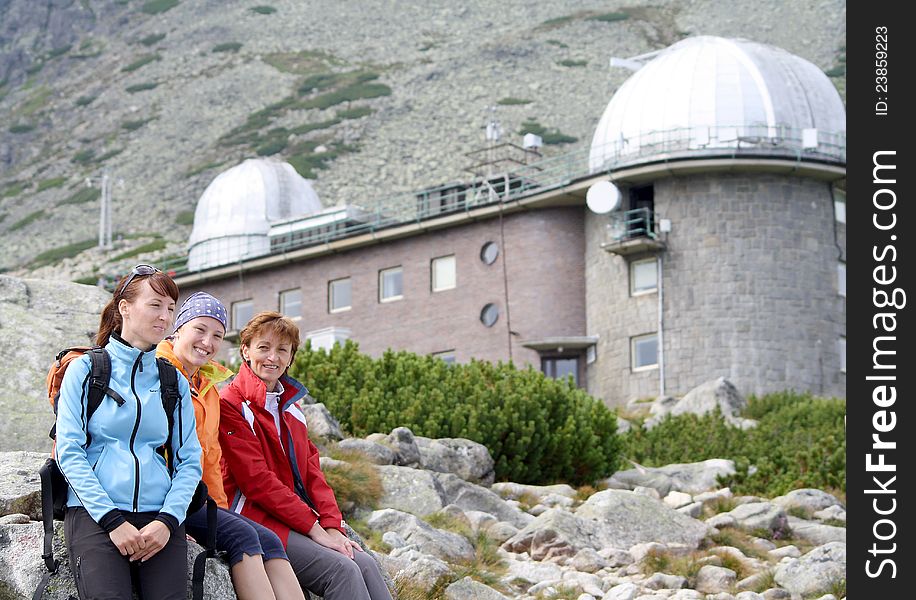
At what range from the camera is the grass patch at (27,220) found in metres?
84.2

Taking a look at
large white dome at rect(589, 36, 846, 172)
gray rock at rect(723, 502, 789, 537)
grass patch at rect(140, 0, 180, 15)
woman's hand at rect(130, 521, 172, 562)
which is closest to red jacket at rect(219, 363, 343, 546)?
woman's hand at rect(130, 521, 172, 562)

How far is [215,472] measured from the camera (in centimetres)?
773

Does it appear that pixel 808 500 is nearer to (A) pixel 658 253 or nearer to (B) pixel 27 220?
(A) pixel 658 253

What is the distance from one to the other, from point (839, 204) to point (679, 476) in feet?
57.2

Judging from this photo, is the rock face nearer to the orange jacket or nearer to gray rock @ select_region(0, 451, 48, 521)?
gray rock @ select_region(0, 451, 48, 521)

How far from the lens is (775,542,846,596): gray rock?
13250 millimetres

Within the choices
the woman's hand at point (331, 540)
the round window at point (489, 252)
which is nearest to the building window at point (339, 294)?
the round window at point (489, 252)

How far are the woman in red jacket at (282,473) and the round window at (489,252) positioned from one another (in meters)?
29.4

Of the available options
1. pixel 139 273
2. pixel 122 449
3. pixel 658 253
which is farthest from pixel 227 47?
pixel 122 449

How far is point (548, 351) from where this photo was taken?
36812 millimetres

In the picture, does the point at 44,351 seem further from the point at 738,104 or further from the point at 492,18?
the point at 492,18
